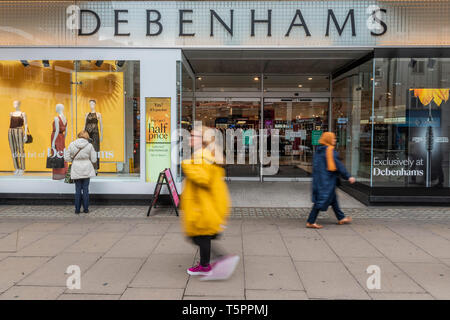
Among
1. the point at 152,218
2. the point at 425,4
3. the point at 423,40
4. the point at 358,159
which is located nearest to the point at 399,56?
the point at 423,40

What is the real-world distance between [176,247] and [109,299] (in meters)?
1.88

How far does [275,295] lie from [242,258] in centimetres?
126

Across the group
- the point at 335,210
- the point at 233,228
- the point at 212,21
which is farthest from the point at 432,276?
the point at 212,21

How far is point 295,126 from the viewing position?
505 inches

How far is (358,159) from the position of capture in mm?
10406

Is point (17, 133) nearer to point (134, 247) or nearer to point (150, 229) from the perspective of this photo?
point (150, 229)

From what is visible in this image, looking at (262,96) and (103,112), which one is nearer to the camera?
(103,112)

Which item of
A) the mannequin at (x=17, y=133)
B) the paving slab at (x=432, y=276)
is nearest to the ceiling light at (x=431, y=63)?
the paving slab at (x=432, y=276)

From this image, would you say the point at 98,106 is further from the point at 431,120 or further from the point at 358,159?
the point at 431,120

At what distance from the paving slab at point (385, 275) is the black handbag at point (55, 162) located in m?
7.39

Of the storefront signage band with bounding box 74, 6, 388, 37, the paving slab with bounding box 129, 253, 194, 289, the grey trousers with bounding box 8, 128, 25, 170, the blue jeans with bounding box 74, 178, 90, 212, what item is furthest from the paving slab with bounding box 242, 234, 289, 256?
the grey trousers with bounding box 8, 128, 25, 170

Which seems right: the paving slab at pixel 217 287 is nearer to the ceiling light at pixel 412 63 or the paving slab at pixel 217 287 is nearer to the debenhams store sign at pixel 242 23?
the debenhams store sign at pixel 242 23

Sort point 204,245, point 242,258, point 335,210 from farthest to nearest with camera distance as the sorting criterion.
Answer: point 335,210 < point 242,258 < point 204,245

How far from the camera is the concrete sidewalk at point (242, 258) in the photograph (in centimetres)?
420
